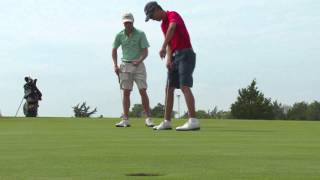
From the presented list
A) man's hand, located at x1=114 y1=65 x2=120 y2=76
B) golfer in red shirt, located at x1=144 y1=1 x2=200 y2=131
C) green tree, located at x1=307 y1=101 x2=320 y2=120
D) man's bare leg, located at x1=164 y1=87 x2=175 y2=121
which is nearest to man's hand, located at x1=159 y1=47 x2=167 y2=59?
golfer in red shirt, located at x1=144 y1=1 x2=200 y2=131

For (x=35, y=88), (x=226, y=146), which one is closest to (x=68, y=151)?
(x=226, y=146)

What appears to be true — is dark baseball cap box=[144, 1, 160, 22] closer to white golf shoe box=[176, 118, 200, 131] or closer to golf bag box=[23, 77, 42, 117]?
white golf shoe box=[176, 118, 200, 131]

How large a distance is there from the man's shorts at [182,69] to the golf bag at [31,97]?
576 inches

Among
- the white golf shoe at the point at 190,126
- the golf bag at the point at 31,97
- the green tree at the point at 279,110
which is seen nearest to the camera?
the white golf shoe at the point at 190,126

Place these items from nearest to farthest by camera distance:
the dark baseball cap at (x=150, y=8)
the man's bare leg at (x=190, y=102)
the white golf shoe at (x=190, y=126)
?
the white golf shoe at (x=190, y=126) → the man's bare leg at (x=190, y=102) → the dark baseball cap at (x=150, y=8)

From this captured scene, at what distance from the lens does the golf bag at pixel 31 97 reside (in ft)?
78.0

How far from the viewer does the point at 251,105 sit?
73.0 meters

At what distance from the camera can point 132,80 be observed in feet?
37.1

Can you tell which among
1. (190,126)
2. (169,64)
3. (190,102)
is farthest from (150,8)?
(190,126)

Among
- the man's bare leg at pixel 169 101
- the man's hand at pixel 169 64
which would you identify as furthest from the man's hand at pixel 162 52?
the man's bare leg at pixel 169 101

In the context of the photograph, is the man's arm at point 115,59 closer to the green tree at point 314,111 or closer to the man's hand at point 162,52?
the man's hand at point 162,52

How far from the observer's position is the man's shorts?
9367mm

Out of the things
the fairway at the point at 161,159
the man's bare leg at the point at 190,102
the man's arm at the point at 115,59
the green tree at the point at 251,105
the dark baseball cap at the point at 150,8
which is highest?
the green tree at the point at 251,105

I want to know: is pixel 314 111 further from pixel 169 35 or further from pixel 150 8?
pixel 169 35
